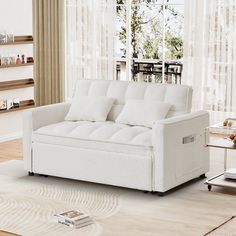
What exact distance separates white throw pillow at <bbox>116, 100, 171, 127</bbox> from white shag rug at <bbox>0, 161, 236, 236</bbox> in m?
0.69

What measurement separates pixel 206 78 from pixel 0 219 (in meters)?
4.27

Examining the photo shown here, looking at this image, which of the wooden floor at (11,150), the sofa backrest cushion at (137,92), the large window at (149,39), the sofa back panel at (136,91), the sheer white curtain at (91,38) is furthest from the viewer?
the sheer white curtain at (91,38)

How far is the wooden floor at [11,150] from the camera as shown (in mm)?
7430

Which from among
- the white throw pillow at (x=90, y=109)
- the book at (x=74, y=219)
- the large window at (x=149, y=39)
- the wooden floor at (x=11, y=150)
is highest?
the large window at (x=149, y=39)

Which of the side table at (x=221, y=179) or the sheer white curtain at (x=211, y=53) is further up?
the sheer white curtain at (x=211, y=53)

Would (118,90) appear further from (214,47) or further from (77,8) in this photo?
(77,8)

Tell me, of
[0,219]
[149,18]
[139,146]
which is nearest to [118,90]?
[139,146]

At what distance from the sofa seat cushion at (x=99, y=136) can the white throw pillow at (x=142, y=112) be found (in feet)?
0.23

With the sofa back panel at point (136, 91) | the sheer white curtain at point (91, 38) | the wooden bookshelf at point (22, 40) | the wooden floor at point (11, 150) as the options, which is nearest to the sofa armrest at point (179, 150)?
the sofa back panel at point (136, 91)

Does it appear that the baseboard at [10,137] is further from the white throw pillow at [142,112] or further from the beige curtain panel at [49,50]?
the white throw pillow at [142,112]

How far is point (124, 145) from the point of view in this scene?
5.97m

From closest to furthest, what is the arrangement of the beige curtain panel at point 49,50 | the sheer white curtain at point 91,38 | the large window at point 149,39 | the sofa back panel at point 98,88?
the sofa back panel at point 98,88 → the large window at point 149,39 → the sheer white curtain at point 91,38 → the beige curtain panel at point 49,50

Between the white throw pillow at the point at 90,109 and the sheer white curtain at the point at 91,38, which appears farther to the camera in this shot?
the sheer white curtain at the point at 91,38

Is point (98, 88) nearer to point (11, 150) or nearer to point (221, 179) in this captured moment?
point (11, 150)
